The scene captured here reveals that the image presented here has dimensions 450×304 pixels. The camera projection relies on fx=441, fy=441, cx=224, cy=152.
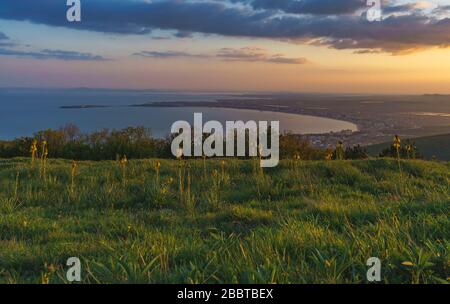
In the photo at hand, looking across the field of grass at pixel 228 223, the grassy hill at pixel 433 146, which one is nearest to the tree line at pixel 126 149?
the field of grass at pixel 228 223

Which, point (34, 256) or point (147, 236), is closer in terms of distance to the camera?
point (34, 256)

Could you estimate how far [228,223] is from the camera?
17.7 feet

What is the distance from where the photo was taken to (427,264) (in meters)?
2.94

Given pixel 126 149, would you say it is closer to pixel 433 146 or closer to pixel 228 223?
pixel 228 223

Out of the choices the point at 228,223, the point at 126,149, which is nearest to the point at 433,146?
the point at 126,149

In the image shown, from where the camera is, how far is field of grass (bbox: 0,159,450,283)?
309 centimetres

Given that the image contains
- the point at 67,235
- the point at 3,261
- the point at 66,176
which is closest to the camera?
the point at 3,261

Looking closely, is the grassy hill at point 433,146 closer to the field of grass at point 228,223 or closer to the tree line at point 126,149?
the tree line at point 126,149

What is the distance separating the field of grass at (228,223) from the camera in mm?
3094

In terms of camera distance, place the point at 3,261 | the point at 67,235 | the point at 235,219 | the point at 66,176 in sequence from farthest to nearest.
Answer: the point at 66,176 → the point at 235,219 → the point at 67,235 → the point at 3,261

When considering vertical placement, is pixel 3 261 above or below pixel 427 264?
below
